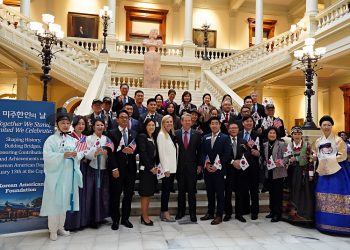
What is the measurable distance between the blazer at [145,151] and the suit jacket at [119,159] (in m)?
0.12

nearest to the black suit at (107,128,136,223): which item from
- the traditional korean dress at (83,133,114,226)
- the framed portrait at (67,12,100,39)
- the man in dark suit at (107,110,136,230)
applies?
the man in dark suit at (107,110,136,230)

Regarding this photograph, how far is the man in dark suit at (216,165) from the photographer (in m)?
5.18

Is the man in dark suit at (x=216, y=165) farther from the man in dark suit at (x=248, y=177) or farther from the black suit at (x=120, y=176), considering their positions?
the black suit at (x=120, y=176)

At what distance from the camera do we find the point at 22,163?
442 centimetres

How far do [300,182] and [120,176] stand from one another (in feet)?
9.39

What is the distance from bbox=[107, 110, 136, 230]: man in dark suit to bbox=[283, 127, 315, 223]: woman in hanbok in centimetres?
258

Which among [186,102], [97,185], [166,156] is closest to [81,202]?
[97,185]

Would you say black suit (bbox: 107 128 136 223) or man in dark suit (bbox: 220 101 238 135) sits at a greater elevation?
man in dark suit (bbox: 220 101 238 135)

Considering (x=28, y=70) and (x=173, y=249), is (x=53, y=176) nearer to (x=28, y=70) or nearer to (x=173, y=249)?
(x=173, y=249)

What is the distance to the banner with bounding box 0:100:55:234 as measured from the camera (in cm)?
432

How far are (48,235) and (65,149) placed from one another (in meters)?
1.26

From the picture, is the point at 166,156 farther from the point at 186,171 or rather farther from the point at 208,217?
the point at 208,217

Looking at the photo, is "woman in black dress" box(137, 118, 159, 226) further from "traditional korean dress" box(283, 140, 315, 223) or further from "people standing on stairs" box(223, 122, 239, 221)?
"traditional korean dress" box(283, 140, 315, 223)

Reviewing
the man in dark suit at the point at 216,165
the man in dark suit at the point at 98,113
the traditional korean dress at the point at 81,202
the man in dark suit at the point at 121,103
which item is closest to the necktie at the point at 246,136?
the man in dark suit at the point at 216,165
